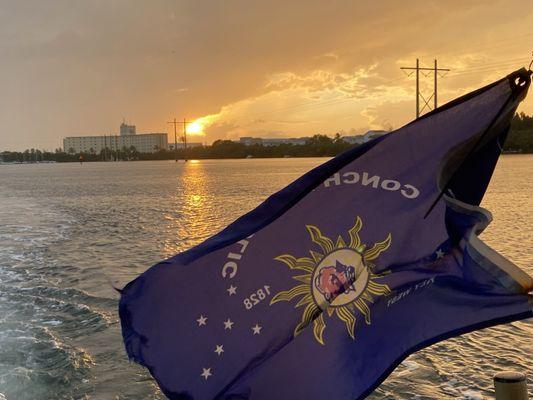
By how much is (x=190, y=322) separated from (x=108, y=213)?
2612 centimetres

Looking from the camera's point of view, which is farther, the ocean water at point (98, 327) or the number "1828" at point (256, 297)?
the ocean water at point (98, 327)

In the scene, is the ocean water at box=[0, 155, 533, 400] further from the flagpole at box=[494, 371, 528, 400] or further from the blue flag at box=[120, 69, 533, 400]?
the blue flag at box=[120, 69, 533, 400]

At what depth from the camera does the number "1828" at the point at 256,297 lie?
3902mm

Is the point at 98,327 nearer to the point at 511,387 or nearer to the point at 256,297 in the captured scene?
the point at 256,297

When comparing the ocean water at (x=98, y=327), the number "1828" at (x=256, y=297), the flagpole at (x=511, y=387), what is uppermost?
the number "1828" at (x=256, y=297)

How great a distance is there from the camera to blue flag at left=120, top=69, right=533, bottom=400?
12.0 ft

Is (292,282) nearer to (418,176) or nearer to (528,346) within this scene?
(418,176)

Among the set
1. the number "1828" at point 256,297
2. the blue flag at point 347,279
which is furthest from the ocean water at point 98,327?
the number "1828" at point 256,297

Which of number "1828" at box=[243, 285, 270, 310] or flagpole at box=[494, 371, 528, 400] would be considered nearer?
flagpole at box=[494, 371, 528, 400]

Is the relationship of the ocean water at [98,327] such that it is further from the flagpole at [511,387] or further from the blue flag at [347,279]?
the blue flag at [347,279]

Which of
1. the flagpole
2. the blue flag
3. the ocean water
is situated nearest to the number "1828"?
the blue flag

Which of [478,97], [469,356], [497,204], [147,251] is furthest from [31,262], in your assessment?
[497,204]

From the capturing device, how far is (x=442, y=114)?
12.3ft

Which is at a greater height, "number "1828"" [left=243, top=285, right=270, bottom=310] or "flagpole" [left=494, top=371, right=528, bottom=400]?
"number "1828"" [left=243, top=285, right=270, bottom=310]
